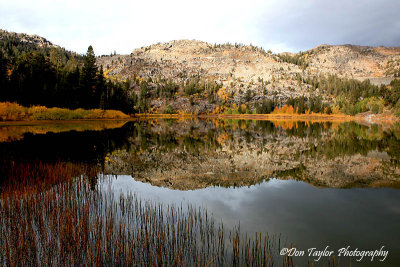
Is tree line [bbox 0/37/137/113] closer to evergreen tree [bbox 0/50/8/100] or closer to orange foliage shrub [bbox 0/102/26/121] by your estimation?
evergreen tree [bbox 0/50/8/100]

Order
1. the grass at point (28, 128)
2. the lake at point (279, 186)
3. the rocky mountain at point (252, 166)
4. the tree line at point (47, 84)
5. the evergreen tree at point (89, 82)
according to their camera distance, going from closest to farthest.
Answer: the lake at point (279, 186) < the rocky mountain at point (252, 166) < the grass at point (28, 128) < the tree line at point (47, 84) < the evergreen tree at point (89, 82)

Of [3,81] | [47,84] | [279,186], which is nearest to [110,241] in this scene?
[279,186]

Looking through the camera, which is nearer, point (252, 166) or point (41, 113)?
point (252, 166)

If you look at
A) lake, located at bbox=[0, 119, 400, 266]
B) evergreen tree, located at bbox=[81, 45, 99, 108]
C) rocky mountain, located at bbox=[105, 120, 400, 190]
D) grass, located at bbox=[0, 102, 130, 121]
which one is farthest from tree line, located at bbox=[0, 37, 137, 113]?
rocky mountain, located at bbox=[105, 120, 400, 190]

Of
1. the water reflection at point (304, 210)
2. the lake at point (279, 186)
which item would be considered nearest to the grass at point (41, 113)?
the lake at point (279, 186)

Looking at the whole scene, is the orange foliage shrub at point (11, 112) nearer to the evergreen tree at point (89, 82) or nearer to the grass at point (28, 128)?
the grass at point (28, 128)

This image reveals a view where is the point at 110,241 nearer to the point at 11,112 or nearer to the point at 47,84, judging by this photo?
the point at 11,112

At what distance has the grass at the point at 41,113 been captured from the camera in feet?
133

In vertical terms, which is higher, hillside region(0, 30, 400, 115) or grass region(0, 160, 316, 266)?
hillside region(0, 30, 400, 115)

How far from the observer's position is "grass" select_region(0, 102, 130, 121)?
40.6 metres

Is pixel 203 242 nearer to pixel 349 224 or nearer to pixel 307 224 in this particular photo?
pixel 307 224

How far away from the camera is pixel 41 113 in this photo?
4681 cm

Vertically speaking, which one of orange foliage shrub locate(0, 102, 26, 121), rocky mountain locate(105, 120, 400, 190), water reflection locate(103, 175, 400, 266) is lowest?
water reflection locate(103, 175, 400, 266)

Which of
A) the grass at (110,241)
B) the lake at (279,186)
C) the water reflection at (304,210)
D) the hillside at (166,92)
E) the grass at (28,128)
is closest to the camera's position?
the grass at (110,241)
